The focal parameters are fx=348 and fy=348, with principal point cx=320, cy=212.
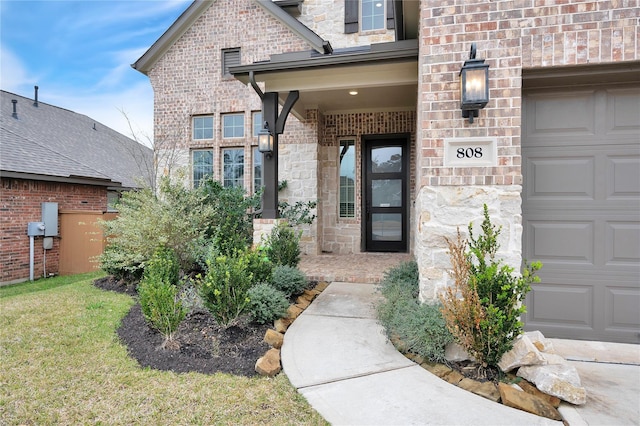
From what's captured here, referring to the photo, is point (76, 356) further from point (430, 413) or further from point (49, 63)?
point (49, 63)

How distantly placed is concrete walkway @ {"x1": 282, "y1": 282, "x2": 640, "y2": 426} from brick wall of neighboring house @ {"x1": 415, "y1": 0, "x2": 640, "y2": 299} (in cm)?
79

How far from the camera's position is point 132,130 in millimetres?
9633

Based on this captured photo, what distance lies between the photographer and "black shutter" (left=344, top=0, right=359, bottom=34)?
27.4 ft

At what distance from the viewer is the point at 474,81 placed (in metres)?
2.83

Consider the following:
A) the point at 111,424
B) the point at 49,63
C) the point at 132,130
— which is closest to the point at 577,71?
the point at 111,424

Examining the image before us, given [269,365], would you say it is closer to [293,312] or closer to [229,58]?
[293,312]

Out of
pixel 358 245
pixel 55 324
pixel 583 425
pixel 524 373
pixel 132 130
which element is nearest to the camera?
pixel 583 425

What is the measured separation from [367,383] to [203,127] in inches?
316

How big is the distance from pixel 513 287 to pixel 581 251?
1.22m

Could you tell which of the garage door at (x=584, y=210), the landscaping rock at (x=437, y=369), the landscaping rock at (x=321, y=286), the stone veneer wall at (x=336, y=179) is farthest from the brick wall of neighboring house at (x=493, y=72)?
the stone veneer wall at (x=336, y=179)

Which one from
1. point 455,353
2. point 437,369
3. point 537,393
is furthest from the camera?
point 455,353

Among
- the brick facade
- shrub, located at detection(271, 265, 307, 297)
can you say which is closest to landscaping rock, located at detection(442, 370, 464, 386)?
the brick facade

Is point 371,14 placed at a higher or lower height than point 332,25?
higher

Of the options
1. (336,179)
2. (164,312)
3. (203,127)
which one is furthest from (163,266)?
(203,127)
